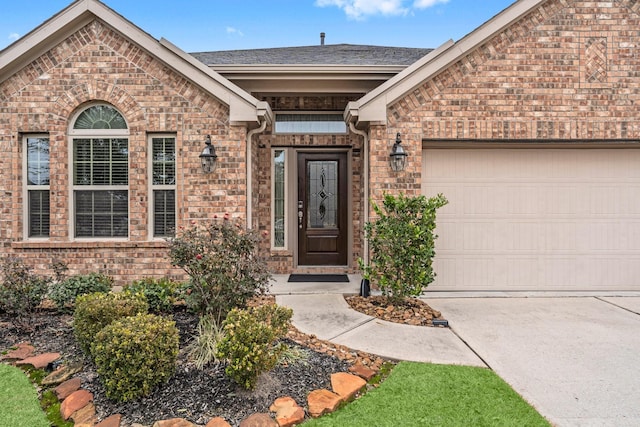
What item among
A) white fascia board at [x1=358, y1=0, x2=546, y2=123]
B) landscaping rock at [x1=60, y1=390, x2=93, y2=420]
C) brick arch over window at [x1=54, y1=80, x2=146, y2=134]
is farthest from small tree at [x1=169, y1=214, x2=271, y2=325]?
brick arch over window at [x1=54, y1=80, x2=146, y2=134]

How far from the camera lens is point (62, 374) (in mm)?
3027

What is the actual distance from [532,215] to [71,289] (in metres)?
6.83

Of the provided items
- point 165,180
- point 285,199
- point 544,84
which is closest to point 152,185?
point 165,180

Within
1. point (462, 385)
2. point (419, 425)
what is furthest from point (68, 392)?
point (462, 385)

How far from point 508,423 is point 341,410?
1123 mm

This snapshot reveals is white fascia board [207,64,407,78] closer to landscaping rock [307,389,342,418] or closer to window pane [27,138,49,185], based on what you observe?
window pane [27,138,49,185]

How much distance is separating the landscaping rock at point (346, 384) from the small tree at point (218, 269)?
1.18 m

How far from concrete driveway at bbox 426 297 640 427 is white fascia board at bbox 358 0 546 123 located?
3139mm

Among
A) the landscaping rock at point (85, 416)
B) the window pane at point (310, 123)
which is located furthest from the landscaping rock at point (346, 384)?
the window pane at point (310, 123)

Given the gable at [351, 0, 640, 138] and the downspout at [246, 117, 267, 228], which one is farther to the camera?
the downspout at [246, 117, 267, 228]

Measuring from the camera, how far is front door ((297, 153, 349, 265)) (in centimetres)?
718

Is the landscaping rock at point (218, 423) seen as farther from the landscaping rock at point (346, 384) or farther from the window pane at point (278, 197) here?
the window pane at point (278, 197)

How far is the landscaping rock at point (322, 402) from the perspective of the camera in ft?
8.28

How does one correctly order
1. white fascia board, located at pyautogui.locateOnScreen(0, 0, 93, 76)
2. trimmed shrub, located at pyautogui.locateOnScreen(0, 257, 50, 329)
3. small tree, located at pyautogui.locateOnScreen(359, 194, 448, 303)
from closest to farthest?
trimmed shrub, located at pyautogui.locateOnScreen(0, 257, 50, 329) → small tree, located at pyautogui.locateOnScreen(359, 194, 448, 303) → white fascia board, located at pyautogui.locateOnScreen(0, 0, 93, 76)
